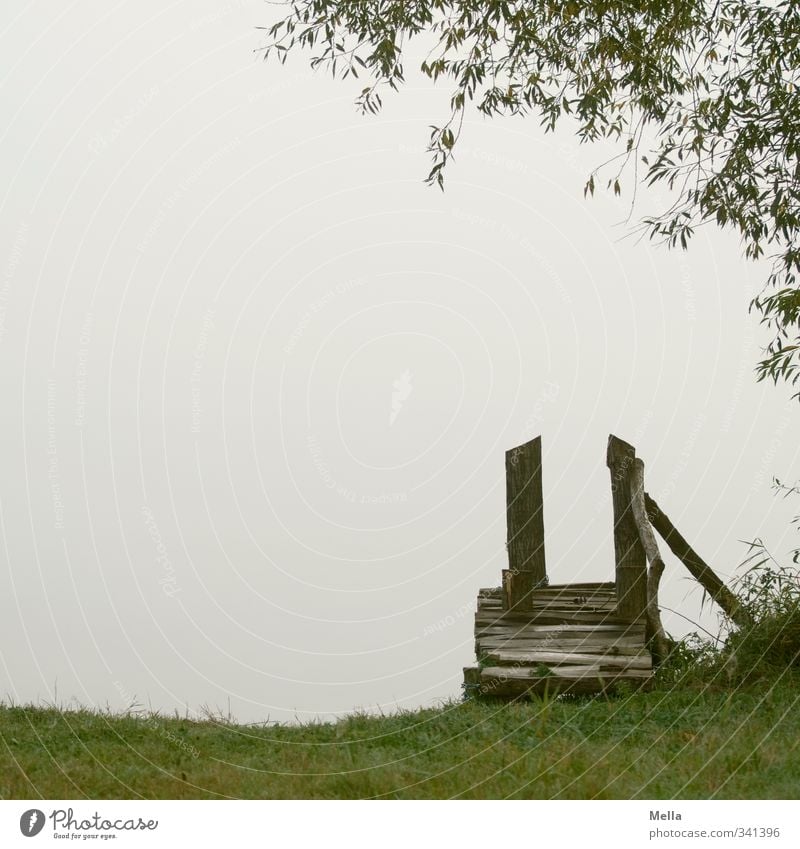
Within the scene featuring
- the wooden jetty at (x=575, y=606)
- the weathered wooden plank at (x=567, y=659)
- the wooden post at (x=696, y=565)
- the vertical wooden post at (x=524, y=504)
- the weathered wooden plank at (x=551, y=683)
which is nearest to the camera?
the weathered wooden plank at (x=551, y=683)

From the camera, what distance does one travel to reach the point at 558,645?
8359 mm

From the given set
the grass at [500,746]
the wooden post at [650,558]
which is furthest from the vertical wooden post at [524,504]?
the grass at [500,746]

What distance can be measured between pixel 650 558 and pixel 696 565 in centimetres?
62

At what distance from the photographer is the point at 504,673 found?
24.9ft

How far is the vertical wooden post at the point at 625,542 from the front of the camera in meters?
8.95

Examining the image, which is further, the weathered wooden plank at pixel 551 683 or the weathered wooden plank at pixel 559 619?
the weathered wooden plank at pixel 559 619
